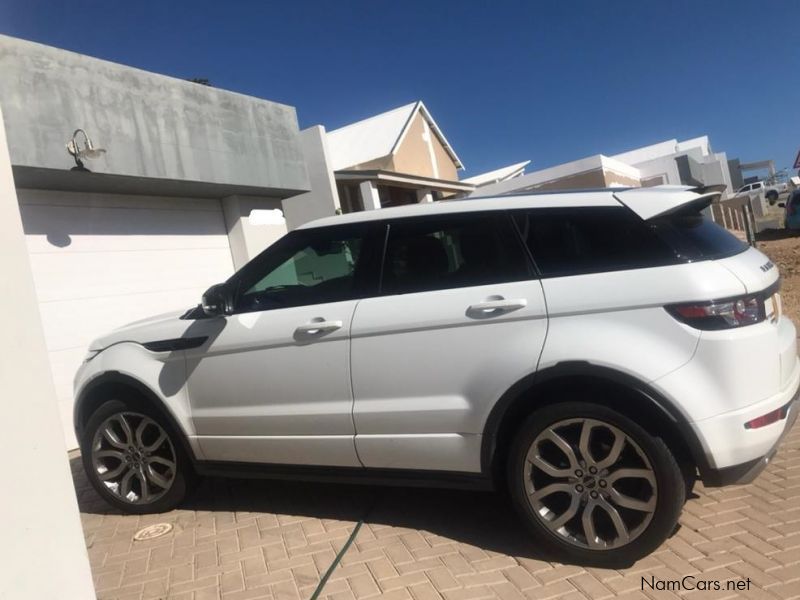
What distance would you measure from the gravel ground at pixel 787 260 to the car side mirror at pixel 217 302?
295 inches

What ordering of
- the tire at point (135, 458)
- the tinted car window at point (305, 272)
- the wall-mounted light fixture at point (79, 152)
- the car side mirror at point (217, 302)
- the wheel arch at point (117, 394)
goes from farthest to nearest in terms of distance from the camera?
1. the wall-mounted light fixture at point (79, 152)
2. the tire at point (135, 458)
3. the wheel arch at point (117, 394)
4. the car side mirror at point (217, 302)
5. the tinted car window at point (305, 272)

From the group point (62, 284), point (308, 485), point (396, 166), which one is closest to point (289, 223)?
point (62, 284)

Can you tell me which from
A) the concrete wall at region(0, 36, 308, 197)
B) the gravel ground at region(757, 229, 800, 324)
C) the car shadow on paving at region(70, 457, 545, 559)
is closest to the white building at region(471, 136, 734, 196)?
the gravel ground at region(757, 229, 800, 324)

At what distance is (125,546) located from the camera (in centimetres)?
384

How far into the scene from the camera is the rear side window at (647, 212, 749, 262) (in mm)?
2782

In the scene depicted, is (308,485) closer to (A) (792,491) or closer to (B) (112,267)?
(A) (792,491)

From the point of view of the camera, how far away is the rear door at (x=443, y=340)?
2959 millimetres

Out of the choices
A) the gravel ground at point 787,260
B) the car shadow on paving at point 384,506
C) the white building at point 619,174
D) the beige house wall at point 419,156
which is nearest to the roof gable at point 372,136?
the beige house wall at point 419,156

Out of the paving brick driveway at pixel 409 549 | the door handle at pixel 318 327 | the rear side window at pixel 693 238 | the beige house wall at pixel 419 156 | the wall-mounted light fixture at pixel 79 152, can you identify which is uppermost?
the beige house wall at pixel 419 156

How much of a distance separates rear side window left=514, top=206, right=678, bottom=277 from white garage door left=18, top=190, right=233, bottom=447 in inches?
231

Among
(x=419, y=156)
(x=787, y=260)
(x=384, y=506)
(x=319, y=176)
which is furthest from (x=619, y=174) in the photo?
(x=384, y=506)

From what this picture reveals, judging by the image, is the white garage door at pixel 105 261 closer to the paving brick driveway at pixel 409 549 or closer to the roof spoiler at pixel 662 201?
the paving brick driveway at pixel 409 549

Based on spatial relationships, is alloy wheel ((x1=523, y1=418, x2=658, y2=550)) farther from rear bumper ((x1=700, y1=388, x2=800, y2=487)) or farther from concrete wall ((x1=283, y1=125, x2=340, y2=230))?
concrete wall ((x1=283, y1=125, x2=340, y2=230))

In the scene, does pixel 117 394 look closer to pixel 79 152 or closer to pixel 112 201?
pixel 79 152
